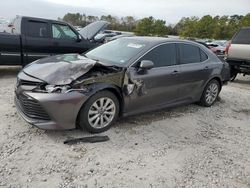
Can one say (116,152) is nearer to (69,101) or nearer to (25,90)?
(69,101)

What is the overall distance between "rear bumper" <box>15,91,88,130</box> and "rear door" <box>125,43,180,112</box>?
3.42ft

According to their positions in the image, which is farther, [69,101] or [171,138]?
[171,138]

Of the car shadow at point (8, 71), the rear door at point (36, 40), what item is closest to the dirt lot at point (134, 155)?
the rear door at point (36, 40)

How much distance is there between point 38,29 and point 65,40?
2.73ft

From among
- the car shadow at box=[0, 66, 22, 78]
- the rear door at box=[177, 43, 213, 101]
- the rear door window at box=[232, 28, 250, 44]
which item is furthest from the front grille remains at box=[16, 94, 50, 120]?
the rear door window at box=[232, 28, 250, 44]

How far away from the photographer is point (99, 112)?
475cm

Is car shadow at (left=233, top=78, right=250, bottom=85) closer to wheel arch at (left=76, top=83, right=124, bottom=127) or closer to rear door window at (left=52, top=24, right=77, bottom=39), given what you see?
rear door window at (left=52, top=24, right=77, bottom=39)

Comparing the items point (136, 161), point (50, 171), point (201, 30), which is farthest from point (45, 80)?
point (201, 30)

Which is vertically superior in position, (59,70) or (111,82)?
(59,70)

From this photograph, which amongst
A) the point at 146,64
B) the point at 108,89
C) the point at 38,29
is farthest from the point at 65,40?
the point at 108,89

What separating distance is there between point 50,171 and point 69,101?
1.04 m

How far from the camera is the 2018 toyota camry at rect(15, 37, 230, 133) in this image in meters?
4.38

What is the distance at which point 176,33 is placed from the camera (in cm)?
4584

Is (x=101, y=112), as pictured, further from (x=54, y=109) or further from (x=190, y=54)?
(x=190, y=54)
